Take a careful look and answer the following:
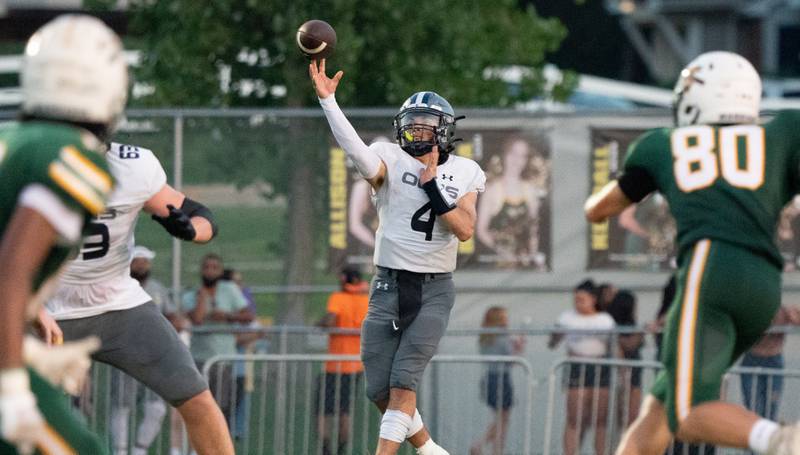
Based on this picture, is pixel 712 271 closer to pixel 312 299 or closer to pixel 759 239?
pixel 759 239

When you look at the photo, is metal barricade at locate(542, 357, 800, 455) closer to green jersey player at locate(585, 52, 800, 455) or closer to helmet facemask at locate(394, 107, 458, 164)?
helmet facemask at locate(394, 107, 458, 164)

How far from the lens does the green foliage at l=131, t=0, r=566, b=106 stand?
1559 cm

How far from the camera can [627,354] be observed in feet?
40.7

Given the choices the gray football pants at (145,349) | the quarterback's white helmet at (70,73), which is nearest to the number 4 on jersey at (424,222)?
the gray football pants at (145,349)

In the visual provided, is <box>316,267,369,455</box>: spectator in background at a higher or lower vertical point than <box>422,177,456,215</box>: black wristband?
lower

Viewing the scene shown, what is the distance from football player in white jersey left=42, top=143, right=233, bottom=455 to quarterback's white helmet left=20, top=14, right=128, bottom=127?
7.58ft

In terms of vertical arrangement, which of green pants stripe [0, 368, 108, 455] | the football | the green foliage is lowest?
green pants stripe [0, 368, 108, 455]

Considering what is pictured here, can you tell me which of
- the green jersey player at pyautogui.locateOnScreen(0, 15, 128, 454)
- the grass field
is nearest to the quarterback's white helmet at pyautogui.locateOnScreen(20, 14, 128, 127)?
the green jersey player at pyautogui.locateOnScreen(0, 15, 128, 454)

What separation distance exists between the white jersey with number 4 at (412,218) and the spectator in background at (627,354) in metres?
2.44

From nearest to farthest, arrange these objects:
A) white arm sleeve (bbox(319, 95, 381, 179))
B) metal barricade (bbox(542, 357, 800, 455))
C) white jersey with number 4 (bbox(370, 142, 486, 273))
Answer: white arm sleeve (bbox(319, 95, 381, 179)) < white jersey with number 4 (bbox(370, 142, 486, 273)) < metal barricade (bbox(542, 357, 800, 455))

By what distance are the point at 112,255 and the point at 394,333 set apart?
6.15ft

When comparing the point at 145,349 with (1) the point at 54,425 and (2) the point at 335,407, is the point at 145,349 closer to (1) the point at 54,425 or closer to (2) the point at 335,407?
(1) the point at 54,425

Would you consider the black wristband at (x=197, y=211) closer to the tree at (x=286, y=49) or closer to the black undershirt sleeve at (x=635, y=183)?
the black undershirt sleeve at (x=635, y=183)

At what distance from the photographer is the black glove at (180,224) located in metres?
7.11
